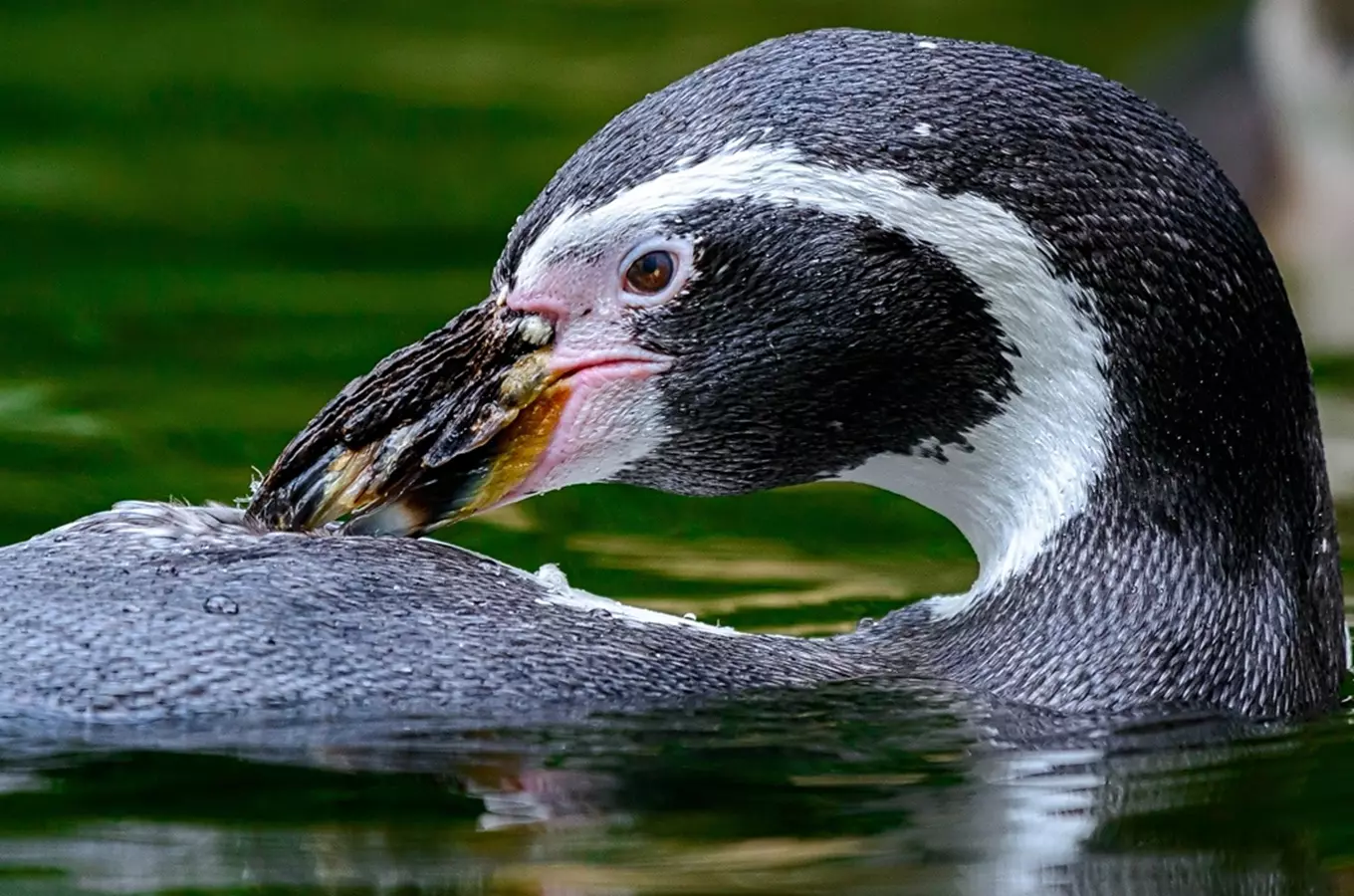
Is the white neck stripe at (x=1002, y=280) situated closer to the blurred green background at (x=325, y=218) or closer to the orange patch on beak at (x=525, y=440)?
the orange patch on beak at (x=525, y=440)

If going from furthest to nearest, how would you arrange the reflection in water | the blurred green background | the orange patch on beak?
1. the blurred green background
2. the orange patch on beak
3. the reflection in water

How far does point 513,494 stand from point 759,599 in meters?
1.52

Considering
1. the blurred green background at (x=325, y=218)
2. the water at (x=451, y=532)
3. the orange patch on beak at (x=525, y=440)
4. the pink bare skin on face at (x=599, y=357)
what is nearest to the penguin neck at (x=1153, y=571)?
the water at (x=451, y=532)

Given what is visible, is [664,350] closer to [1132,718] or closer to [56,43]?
[1132,718]

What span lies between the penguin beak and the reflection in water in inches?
21.1

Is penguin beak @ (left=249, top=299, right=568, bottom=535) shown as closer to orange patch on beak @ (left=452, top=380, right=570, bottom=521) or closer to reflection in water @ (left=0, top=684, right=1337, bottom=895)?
orange patch on beak @ (left=452, top=380, right=570, bottom=521)

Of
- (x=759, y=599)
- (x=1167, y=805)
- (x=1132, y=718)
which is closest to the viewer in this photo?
(x=1167, y=805)

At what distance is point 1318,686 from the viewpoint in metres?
5.83

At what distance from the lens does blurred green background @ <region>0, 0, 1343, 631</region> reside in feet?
25.3

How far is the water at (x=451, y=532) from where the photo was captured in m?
4.87

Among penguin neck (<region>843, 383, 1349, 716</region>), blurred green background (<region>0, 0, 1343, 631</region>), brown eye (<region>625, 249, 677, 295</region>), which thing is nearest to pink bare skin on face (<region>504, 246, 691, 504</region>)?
brown eye (<region>625, 249, 677, 295</region>)

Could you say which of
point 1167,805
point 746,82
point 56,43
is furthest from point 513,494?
point 56,43

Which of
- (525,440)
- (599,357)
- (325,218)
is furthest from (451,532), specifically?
(325,218)

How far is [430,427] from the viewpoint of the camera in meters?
5.63
